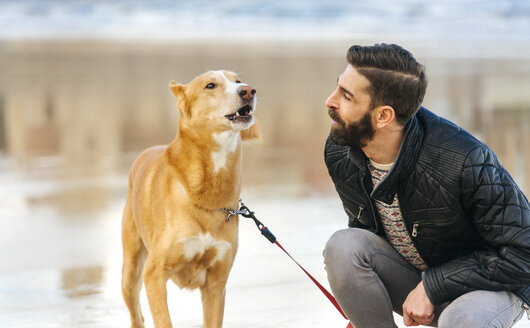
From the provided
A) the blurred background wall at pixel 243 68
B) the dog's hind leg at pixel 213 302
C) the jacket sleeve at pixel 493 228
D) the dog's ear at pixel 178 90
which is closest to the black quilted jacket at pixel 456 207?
the jacket sleeve at pixel 493 228

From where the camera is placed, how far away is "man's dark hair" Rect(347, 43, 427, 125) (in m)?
3.02

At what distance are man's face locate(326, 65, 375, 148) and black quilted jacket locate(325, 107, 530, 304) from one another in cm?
9

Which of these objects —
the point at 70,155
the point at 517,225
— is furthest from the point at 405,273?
the point at 70,155

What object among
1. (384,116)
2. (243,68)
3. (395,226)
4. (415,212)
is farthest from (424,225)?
(243,68)

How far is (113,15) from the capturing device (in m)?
35.9

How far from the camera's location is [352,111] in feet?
10.3

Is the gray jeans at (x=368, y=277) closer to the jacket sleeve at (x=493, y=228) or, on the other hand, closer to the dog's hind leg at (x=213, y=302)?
the jacket sleeve at (x=493, y=228)

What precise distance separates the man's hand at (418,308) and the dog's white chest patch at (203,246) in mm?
968

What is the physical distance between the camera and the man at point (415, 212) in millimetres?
2871

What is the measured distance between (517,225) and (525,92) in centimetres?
1262

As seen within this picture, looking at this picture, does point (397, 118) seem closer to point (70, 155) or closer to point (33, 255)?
point (33, 255)

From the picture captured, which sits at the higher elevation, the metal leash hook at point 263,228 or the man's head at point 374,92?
the man's head at point 374,92

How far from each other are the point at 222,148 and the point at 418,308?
129 centimetres

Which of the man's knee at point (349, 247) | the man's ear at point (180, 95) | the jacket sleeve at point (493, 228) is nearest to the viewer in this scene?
the jacket sleeve at point (493, 228)
